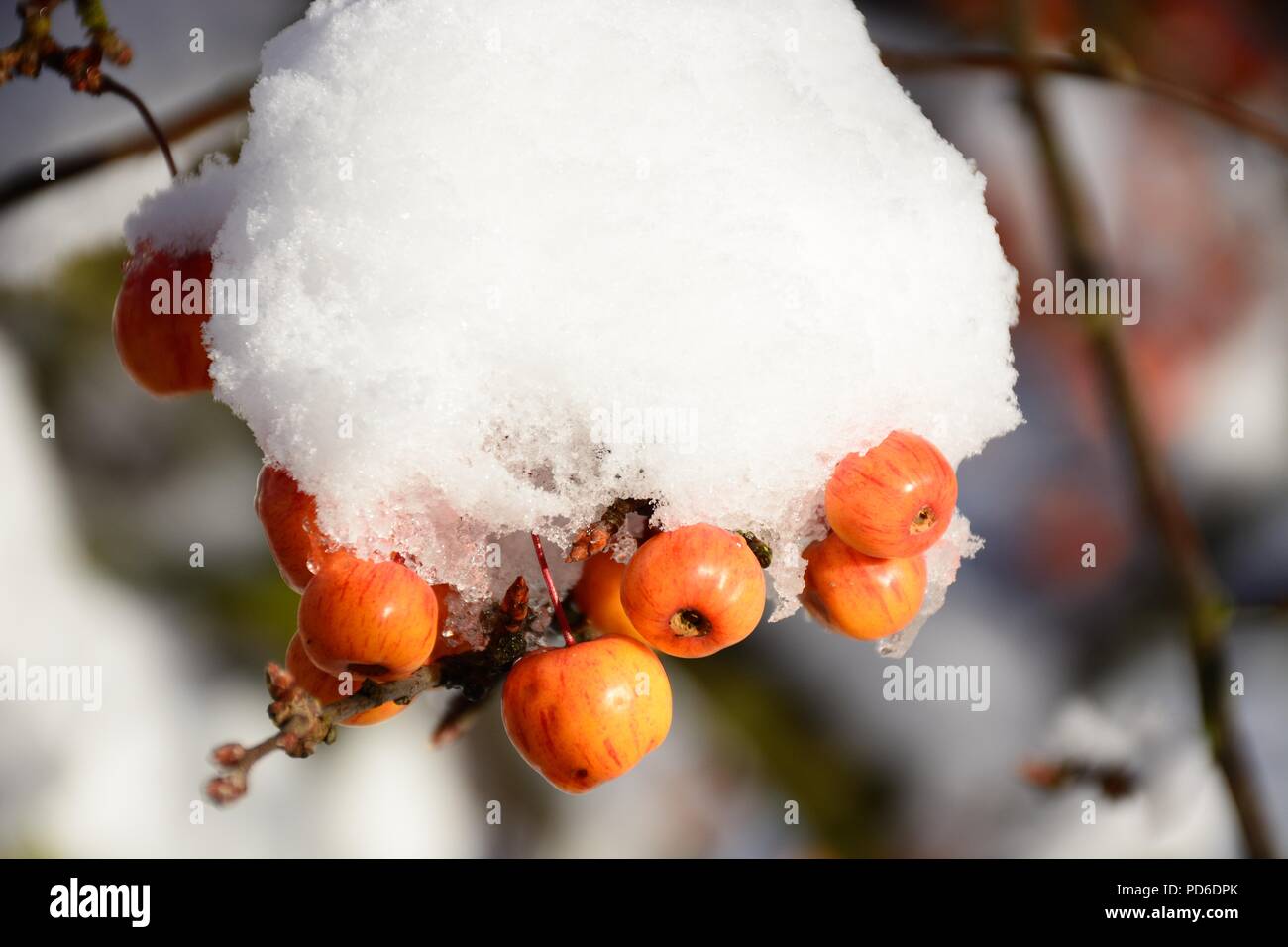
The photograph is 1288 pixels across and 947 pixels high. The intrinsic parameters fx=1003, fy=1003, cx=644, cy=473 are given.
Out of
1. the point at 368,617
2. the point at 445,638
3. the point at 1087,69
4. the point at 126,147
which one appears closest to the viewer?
the point at 368,617

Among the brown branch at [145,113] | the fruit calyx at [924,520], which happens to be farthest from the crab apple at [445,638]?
the brown branch at [145,113]

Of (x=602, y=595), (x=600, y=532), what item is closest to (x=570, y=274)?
(x=600, y=532)

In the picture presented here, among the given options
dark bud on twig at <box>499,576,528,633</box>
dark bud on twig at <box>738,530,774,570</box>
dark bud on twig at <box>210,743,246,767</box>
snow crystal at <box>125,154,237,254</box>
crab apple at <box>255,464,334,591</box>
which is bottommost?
dark bud on twig at <box>210,743,246,767</box>

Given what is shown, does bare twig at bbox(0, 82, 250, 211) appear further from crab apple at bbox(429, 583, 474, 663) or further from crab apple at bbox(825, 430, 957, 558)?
crab apple at bbox(825, 430, 957, 558)

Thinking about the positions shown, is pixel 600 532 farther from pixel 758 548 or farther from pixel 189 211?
pixel 189 211

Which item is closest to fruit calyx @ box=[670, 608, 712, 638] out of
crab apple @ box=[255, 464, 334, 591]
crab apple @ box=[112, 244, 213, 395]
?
crab apple @ box=[255, 464, 334, 591]

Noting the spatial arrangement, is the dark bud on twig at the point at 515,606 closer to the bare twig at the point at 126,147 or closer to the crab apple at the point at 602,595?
the crab apple at the point at 602,595
